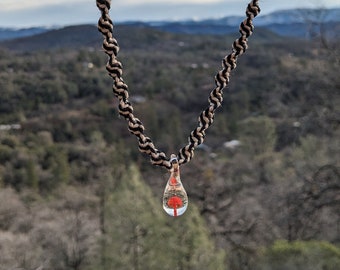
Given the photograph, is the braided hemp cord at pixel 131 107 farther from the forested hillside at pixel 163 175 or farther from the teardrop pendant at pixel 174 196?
the forested hillside at pixel 163 175

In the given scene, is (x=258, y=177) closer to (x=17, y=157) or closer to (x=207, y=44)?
(x=17, y=157)

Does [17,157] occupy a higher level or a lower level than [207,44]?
lower

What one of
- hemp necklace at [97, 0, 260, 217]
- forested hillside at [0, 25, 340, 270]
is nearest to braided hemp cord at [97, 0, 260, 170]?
hemp necklace at [97, 0, 260, 217]

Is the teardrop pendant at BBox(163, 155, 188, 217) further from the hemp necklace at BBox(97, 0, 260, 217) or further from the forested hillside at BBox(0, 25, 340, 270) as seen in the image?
the forested hillside at BBox(0, 25, 340, 270)

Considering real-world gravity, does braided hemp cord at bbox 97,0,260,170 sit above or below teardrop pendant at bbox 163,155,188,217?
above

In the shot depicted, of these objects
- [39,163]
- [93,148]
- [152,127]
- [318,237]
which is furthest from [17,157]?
[318,237]

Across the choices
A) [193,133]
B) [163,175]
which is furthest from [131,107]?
[163,175]

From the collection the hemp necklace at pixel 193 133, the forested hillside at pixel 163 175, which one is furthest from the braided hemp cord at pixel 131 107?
the forested hillside at pixel 163 175

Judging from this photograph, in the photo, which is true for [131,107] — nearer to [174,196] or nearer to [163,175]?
[174,196]
